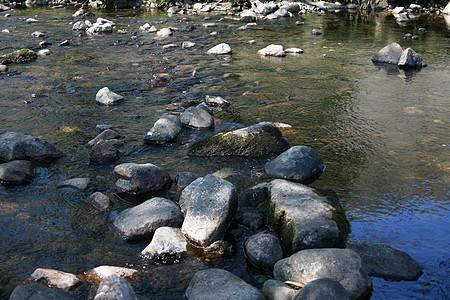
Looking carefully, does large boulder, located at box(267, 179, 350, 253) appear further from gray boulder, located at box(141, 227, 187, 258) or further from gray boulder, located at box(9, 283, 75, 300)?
gray boulder, located at box(9, 283, 75, 300)

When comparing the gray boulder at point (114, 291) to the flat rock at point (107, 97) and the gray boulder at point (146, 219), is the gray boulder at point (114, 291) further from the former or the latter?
the flat rock at point (107, 97)

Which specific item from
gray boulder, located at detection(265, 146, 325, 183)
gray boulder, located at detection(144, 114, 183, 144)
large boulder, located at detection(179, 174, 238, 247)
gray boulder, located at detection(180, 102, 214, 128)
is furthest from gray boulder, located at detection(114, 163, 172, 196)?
gray boulder, located at detection(180, 102, 214, 128)


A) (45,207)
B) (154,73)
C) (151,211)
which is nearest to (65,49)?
(154,73)

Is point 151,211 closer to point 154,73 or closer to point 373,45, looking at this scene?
A: point 154,73

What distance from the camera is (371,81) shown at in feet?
27.7

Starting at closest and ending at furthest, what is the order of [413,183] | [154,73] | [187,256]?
[187,256] → [413,183] → [154,73]

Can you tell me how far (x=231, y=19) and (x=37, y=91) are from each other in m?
11.2

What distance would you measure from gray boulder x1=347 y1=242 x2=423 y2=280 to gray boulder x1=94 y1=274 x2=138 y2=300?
1848 mm

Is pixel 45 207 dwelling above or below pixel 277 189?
below

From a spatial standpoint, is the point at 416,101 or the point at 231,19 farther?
the point at 231,19

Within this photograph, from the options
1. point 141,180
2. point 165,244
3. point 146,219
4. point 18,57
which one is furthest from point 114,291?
point 18,57

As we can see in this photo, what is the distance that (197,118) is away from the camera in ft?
20.9

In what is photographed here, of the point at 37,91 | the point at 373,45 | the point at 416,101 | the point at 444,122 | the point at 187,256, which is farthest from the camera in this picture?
the point at 373,45

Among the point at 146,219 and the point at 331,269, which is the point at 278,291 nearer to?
the point at 331,269
